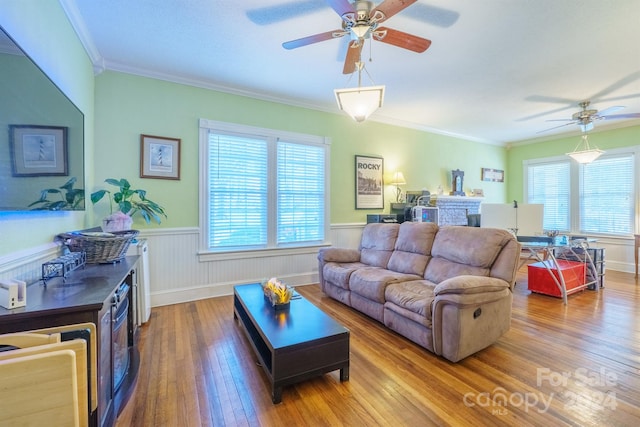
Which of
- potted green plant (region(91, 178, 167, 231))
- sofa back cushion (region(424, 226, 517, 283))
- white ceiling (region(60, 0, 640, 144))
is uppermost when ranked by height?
white ceiling (region(60, 0, 640, 144))

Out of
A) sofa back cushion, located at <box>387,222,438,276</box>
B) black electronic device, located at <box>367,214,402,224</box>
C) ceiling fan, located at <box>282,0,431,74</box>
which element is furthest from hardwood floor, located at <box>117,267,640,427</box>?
ceiling fan, located at <box>282,0,431,74</box>

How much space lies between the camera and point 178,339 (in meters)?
2.49

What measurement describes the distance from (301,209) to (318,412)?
9.72 ft

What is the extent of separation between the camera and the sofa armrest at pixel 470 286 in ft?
6.59

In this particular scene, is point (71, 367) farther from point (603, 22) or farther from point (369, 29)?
point (603, 22)

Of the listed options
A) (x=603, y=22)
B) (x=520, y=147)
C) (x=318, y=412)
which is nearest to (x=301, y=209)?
(x=318, y=412)

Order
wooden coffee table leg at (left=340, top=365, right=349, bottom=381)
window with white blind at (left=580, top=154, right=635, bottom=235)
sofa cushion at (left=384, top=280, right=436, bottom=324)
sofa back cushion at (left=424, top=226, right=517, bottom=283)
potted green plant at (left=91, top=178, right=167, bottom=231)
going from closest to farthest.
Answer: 1. wooden coffee table leg at (left=340, top=365, right=349, bottom=381)
2. sofa cushion at (left=384, top=280, right=436, bottom=324)
3. sofa back cushion at (left=424, top=226, right=517, bottom=283)
4. potted green plant at (left=91, top=178, right=167, bottom=231)
5. window with white blind at (left=580, top=154, right=635, bottom=235)

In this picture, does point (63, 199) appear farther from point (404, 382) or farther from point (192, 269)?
point (404, 382)

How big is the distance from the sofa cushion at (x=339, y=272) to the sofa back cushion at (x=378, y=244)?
17 cm

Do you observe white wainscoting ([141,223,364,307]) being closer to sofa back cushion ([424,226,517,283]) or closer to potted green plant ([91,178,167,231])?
potted green plant ([91,178,167,231])

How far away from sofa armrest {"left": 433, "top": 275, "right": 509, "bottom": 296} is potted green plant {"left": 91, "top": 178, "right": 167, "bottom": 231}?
117 inches

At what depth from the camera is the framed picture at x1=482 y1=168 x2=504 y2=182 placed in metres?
6.52

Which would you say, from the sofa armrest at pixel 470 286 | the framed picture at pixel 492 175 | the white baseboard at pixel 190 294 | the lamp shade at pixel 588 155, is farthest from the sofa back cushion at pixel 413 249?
the framed picture at pixel 492 175

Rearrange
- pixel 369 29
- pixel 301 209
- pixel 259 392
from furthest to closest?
pixel 301 209 < pixel 369 29 < pixel 259 392
